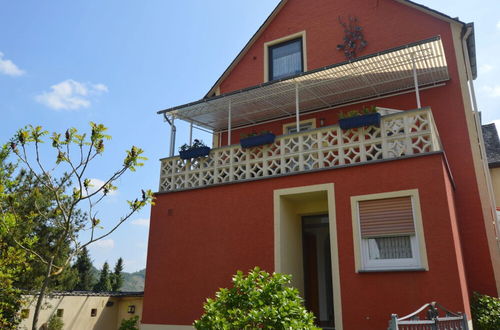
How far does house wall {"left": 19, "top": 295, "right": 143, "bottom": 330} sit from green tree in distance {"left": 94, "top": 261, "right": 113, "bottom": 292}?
47.7 feet

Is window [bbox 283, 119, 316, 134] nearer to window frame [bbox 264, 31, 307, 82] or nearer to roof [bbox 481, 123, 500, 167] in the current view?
window frame [bbox 264, 31, 307, 82]

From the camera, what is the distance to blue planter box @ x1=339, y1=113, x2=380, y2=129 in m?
8.70

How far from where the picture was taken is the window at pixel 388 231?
785 centimetres

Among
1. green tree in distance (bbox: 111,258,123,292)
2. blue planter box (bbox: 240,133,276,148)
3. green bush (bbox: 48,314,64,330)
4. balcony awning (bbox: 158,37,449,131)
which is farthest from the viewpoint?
green tree in distance (bbox: 111,258,123,292)

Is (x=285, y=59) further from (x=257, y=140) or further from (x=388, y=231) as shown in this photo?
(x=388, y=231)

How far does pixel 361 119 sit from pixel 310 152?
1434mm

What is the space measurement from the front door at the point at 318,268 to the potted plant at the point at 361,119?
9.77 feet

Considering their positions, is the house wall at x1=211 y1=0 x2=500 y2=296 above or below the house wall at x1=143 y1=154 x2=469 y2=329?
above

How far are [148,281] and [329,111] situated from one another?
7.61 meters

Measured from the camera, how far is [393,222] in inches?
320

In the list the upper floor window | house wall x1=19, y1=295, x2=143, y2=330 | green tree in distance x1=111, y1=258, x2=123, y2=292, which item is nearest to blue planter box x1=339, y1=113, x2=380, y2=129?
the upper floor window

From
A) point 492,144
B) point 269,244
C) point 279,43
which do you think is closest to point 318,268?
point 269,244

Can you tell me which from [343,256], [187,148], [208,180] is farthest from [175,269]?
[343,256]

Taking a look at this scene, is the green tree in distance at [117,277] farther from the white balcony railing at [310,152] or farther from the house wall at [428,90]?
the white balcony railing at [310,152]
